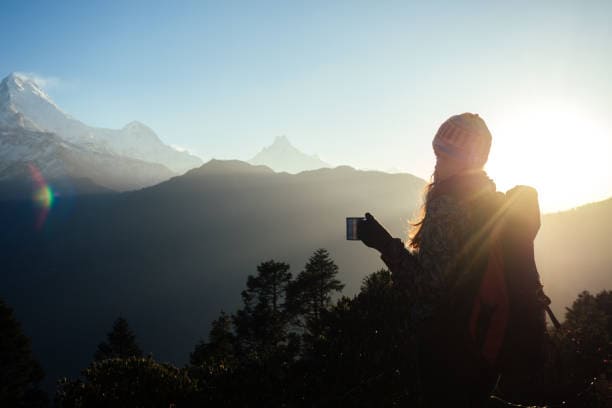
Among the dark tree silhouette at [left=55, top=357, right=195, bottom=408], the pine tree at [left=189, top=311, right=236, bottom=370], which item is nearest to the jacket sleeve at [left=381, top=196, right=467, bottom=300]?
the dark tree silhouette at [left=55, top=357, right=195, bottom=408]

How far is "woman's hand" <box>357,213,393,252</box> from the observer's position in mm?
3334

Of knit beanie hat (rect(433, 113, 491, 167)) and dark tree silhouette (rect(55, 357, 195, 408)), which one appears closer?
knit beanie hat (rect(433, 113, 491, 167))

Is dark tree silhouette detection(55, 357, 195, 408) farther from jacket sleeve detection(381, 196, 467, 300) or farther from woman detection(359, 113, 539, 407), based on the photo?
jacket sleeve detection(381, 196, 467, 300)

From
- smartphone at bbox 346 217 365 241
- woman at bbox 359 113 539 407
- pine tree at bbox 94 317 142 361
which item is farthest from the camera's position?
pine tree at bbox 94 317 142 361

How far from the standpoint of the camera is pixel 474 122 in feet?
11.0

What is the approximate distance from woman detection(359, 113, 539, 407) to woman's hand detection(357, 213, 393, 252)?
0.6 inches

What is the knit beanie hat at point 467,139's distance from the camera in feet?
10.8

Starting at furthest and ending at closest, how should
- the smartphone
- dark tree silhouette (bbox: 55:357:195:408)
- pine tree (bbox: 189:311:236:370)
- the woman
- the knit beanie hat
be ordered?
pine tree (bbox: 189:311:236:370)
dark tree silhouette (bbox: 55:357:195:408)
the smartphone
the knit beanie hat
the woman

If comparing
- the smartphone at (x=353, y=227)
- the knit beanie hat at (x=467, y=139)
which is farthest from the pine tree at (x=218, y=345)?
the knit beanie hat at (x=467, y=139)

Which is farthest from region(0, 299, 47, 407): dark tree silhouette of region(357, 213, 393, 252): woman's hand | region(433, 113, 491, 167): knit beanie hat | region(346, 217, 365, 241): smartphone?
region(433, 113, 491, 167): knit beanie hat

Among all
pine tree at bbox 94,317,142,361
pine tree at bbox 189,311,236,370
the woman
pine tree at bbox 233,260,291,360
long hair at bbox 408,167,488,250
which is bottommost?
pine tree at bbox 94,317,142,361

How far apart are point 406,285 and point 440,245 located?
47 cm

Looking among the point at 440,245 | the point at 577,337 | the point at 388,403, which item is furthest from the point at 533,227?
the point at 577,337

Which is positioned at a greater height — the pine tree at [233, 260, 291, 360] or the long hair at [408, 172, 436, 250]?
the long hair at [408, 172, 436, 250]
